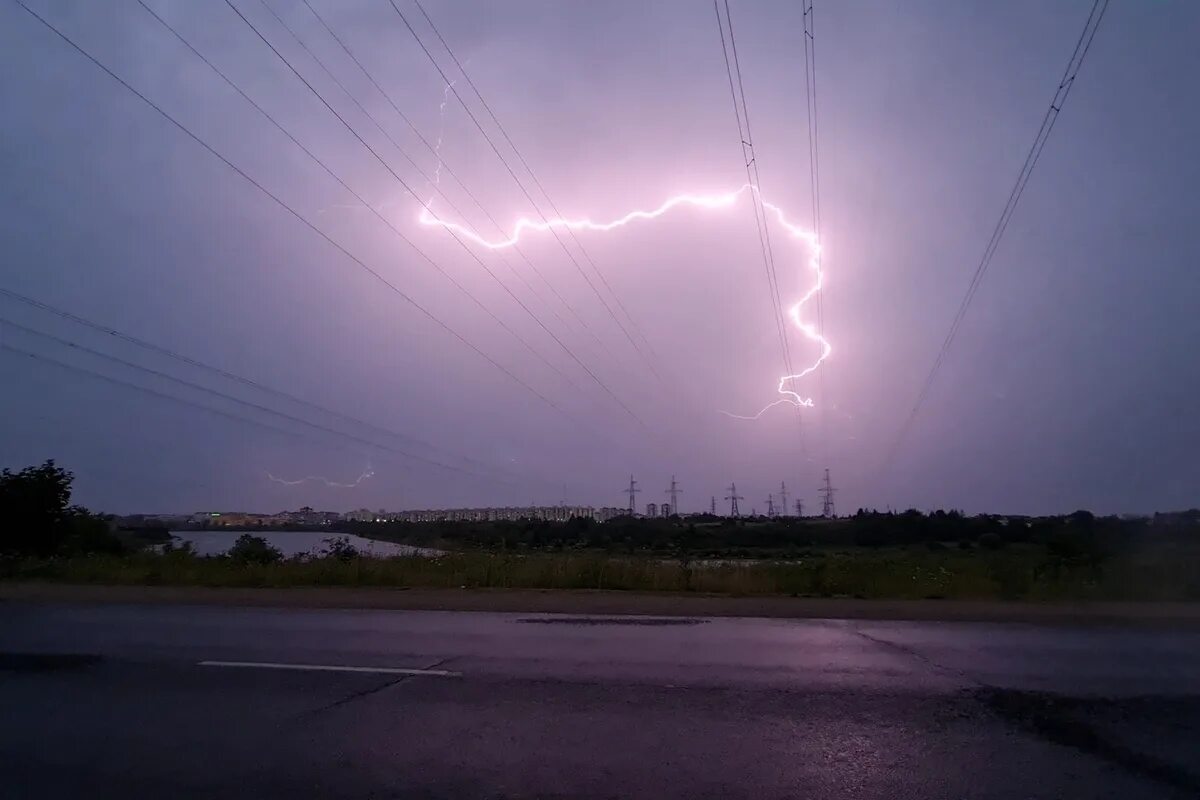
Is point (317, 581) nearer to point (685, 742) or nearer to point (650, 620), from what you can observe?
point (650, 620)

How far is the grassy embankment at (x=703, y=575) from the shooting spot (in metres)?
22.1

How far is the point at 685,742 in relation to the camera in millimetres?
8188

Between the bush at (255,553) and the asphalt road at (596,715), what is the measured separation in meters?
13.7

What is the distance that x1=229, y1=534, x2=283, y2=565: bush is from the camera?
92.8 ft

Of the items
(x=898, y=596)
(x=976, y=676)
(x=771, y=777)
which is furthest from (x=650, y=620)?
(x=771, y=777)

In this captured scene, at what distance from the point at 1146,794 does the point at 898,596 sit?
1563cm

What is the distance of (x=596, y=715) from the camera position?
→ 9.16 m

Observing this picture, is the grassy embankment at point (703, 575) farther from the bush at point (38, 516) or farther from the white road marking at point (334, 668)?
the white road marking at point (334, 668)

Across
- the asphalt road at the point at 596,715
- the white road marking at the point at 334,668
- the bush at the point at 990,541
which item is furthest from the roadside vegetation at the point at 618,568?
the bush at the point at 990,541

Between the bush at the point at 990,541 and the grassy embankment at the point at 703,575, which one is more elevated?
the bush at the point at 990,541

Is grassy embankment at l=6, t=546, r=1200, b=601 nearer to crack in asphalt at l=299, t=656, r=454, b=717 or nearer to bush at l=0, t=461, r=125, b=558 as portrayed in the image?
A: bush at l=0, t=461, r=125, b=558

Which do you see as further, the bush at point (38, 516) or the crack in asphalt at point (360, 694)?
the bush at point (38, 516)

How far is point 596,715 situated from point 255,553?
75.8 feet

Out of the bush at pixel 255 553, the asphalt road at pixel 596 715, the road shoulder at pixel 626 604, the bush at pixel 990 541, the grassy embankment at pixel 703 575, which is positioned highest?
the bush at pixel 990 541
